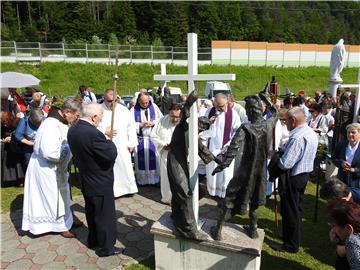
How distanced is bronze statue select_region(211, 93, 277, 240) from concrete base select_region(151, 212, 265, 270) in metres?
0.12

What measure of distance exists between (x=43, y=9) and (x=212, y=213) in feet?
171

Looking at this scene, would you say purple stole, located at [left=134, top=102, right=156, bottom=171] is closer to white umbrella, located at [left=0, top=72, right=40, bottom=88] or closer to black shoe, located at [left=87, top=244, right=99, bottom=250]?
black shoe, located at [left=87, top=244, right=99, bottom=250]

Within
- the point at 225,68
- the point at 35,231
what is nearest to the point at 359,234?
the point at 35,231

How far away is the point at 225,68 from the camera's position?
3459cm

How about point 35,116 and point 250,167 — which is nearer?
point 250,167

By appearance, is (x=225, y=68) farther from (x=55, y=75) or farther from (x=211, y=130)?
(x=211, y=130)

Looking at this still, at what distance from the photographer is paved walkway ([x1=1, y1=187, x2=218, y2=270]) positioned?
438 cm

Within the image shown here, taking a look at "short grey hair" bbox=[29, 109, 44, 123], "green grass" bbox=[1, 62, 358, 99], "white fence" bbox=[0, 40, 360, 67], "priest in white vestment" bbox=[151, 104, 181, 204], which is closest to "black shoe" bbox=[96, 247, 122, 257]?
"priest in white vestment" bbox=[151, 104, 181, 204]

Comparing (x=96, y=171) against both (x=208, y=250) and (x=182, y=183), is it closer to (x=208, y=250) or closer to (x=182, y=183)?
(x=182, y=183)

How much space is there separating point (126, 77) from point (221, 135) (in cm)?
2430

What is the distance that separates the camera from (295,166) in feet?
14.2

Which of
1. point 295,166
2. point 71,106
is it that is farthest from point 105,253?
point 295,166

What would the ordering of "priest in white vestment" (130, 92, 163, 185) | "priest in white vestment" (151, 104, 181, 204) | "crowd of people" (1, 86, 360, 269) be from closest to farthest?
"crowd of people" (1, 86, 360, 269)
"priest in white vestment" (151, 104, 181, 204)
"priest in white vestment" (130, 92, 163, 185)

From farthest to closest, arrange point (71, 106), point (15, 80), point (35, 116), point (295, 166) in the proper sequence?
point (15, 80), point (35, 116), point (71, 106), point (295, 166)
